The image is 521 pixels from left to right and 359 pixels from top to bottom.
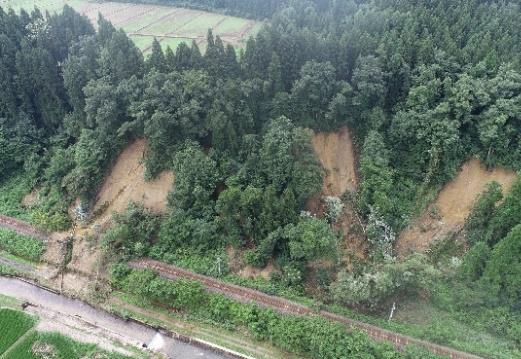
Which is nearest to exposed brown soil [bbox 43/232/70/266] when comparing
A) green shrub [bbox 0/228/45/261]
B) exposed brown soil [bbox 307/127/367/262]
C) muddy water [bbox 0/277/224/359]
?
green shrub [bbox 0/228/45/261]

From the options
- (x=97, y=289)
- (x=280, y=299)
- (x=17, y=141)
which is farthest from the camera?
(x=17, y=141)

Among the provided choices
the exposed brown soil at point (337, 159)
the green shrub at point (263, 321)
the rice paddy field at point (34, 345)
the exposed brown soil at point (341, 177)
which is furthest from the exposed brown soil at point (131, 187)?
the exposed brown soil at point (337, 159)

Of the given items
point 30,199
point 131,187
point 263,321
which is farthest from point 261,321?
point 30,199

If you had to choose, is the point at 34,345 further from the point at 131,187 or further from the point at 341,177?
the point at 341,177

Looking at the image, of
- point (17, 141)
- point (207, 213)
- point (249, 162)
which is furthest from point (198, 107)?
point (17, 141)

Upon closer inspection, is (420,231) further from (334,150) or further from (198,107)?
(198,107)

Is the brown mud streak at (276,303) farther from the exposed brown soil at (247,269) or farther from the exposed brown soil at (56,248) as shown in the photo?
the exposed brown soil at (56,248)
